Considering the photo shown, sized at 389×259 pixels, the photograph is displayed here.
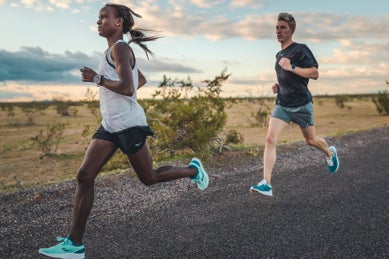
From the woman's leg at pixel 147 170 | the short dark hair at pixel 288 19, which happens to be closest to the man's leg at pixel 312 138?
the short dark hair at pixel 288 19

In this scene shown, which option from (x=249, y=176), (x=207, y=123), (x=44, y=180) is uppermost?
(x=207, y=123)

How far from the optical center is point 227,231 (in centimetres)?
423

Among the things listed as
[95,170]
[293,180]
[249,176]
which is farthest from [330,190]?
[95,170]

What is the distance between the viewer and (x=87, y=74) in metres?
3.47

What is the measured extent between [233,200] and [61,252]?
8.46ft

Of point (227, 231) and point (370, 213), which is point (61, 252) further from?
point (370, 213)

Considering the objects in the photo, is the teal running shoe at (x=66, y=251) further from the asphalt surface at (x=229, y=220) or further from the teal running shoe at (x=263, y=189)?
the teal running shoe at (x=263, y=189)

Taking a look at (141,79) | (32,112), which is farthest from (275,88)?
(32,112)

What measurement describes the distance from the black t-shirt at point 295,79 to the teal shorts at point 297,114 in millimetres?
60

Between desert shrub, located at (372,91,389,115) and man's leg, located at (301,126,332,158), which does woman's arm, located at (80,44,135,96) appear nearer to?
man's leg, located at (301,126,332,158)

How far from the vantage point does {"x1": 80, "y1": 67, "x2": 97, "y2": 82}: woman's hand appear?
346 centimetres

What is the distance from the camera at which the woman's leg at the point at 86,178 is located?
11.7 ft

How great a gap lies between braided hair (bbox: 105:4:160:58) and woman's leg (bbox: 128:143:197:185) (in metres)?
1.09

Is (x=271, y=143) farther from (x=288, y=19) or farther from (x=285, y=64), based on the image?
(x=288, y=19)
